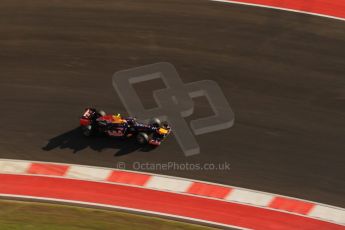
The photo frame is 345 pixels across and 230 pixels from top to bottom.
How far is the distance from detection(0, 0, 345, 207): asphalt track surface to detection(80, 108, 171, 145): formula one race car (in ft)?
1.36

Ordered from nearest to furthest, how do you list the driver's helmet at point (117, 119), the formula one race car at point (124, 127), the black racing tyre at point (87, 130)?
the formula one race car at point (124, 127), the driver's helmet at point (117, 119), the black racing tyre at point (87, 130)

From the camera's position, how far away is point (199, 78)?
25125mm

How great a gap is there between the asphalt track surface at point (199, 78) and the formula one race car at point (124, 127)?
41 cm

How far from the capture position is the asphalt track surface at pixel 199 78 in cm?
2155

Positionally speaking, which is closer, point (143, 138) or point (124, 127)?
point (143, 138)

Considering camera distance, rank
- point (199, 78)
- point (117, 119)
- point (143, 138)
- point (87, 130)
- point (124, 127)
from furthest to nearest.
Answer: point (199, 78) → point (87, 130) → point (117, 119) → point (124, 127) → point (143, 138)

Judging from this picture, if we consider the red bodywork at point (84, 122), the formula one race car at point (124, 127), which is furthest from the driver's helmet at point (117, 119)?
the red bodywork at point (84, 122)

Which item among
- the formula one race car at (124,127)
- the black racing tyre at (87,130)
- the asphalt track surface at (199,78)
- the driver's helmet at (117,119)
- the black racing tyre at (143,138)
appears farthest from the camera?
the black racing tyre at (87,130)

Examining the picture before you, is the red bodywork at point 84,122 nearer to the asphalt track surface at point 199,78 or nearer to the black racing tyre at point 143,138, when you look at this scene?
the asphalt track surface at point 199,78

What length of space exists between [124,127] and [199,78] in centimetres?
469

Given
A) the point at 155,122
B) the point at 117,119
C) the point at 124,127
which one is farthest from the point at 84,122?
the point at 155,122

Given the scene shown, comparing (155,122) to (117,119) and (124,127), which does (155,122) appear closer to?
(124,127)

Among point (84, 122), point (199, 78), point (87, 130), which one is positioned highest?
point (199, 78)

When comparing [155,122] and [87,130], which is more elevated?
[155,122]
